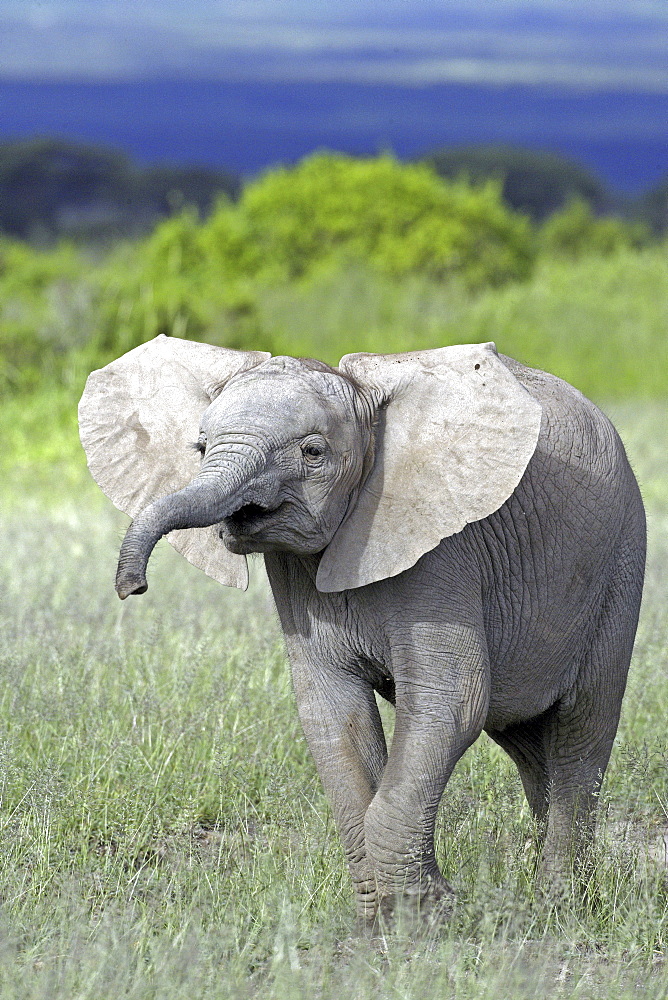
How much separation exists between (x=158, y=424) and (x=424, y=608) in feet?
3.05

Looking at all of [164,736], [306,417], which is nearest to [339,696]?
[306,417]

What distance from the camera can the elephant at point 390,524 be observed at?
3.39m

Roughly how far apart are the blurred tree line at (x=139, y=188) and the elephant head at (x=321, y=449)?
40.5m

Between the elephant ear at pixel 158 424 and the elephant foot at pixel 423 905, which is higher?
the elephant ear at pixel 158 424

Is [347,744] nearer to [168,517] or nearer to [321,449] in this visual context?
[321,449]

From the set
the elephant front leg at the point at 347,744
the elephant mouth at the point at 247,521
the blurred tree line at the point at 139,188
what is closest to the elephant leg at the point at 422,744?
the elephant front leg at the point at 347,744

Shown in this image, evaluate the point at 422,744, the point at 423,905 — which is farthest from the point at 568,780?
the point at 422,744

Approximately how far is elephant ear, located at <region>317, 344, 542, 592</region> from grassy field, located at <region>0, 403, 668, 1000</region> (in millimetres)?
895

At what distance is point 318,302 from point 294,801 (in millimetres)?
21252

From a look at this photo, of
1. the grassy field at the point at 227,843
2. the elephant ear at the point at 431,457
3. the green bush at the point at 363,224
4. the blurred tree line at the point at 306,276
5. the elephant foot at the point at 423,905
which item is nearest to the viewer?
the grassy field at the point at 227,843

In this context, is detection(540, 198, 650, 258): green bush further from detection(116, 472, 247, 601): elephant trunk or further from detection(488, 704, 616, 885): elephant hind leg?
detection(116, 472, 247, 601): elephant trunk

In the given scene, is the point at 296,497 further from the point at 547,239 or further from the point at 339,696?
the point at 547,239

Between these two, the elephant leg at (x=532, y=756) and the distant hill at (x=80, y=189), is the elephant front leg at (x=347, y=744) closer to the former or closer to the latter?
the elephant leg at (x=532, y=756)

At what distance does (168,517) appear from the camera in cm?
299
